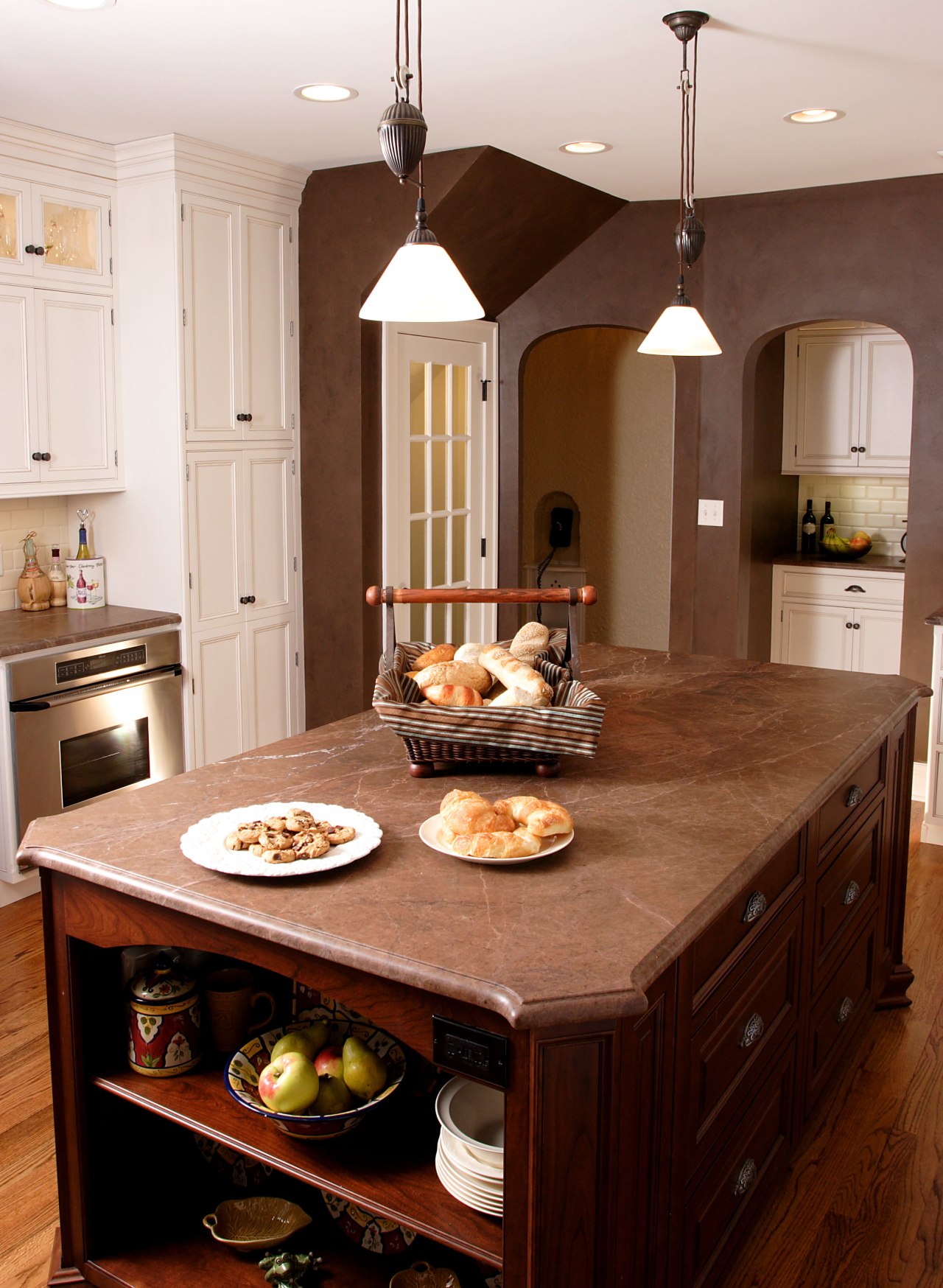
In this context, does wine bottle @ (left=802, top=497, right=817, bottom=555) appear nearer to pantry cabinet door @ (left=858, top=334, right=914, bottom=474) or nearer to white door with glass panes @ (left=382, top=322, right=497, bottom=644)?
pantry cabinet door @ (left=858, top=334, right=914, bottom=474)

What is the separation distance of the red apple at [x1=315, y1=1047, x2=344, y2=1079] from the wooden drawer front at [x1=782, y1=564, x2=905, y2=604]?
437 centimetres

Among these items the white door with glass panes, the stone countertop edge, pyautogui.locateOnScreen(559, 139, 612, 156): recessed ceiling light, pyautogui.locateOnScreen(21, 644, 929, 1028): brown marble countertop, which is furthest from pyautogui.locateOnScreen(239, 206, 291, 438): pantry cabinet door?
the stone countertop edge

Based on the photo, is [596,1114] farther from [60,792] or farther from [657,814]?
[60,792]

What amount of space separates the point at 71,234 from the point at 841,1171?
3.87m

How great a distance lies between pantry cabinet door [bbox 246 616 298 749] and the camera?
15.4 feet

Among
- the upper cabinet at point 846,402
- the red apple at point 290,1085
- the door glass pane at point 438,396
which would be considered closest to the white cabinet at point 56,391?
the door glass pane at point 438,396

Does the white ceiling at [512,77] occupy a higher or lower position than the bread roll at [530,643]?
higher

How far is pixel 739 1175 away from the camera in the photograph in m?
2.07

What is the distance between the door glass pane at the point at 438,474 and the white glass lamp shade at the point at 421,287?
317cm

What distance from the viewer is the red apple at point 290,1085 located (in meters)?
1.77

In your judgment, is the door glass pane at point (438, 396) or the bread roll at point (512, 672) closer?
the bread roll at point (512, 672)

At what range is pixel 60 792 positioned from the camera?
393 centimetres

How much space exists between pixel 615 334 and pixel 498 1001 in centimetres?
587

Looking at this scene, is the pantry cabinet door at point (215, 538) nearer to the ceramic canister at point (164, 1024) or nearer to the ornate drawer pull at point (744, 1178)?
the ceramic canister at point (164, 1024)
